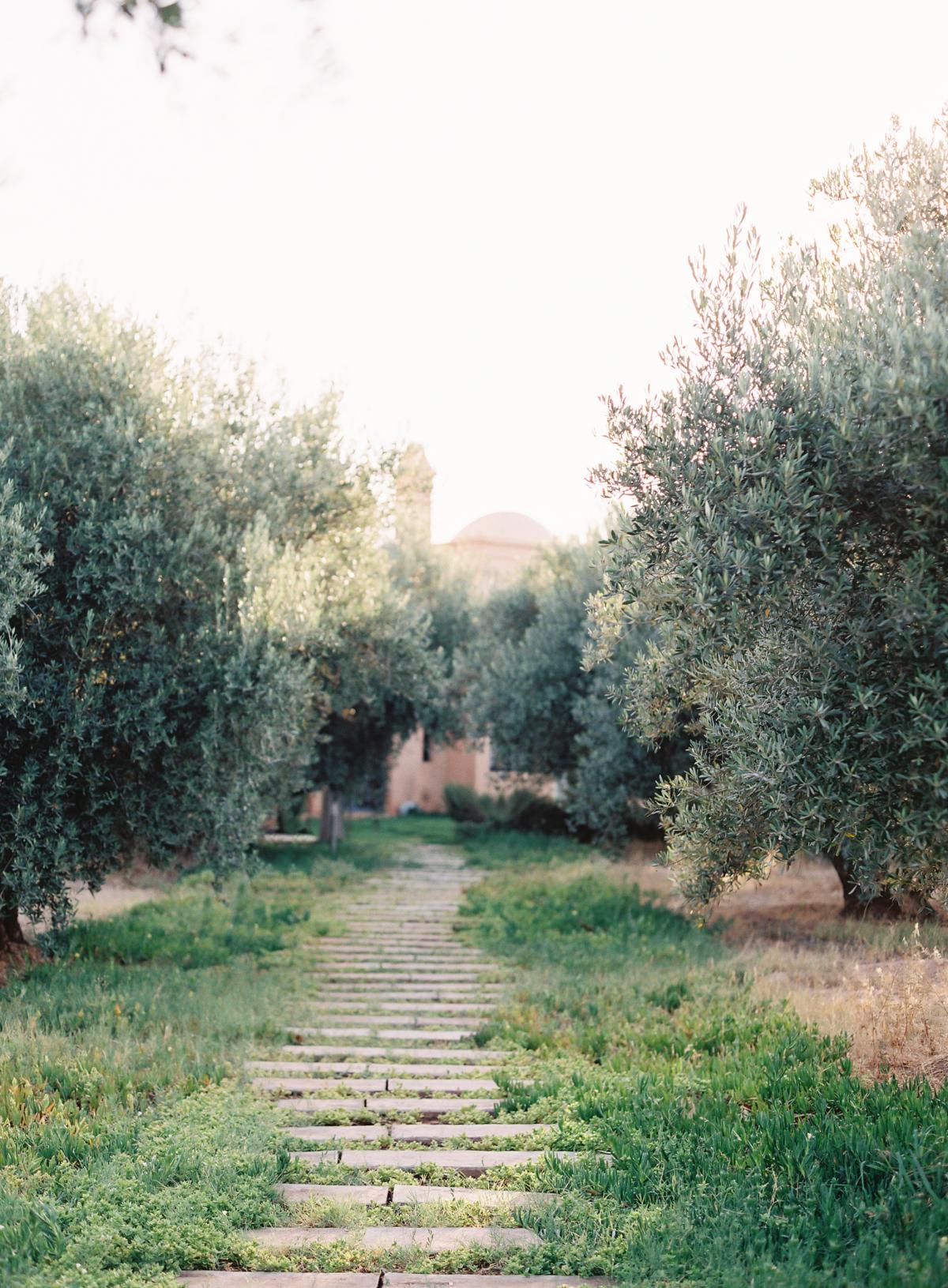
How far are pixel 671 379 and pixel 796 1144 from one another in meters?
4.17

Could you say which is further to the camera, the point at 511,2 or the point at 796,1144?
the point at 511,2

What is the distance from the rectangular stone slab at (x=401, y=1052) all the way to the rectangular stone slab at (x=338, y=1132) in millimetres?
1648

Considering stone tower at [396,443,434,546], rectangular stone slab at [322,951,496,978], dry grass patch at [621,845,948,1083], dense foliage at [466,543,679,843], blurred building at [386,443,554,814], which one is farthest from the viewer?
blurred building at [386,443,554,814]

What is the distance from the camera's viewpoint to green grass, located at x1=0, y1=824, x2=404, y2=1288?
174 inches

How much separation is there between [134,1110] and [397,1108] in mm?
1623

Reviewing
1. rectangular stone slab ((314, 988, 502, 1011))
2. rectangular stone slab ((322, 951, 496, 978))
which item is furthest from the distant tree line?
rectangular stone slab ((322, 951, 496, 978))

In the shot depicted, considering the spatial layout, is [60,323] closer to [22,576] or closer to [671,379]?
[22,576]

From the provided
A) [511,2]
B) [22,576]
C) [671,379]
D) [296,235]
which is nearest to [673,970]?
[671,379]

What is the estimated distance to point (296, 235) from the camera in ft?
27.7

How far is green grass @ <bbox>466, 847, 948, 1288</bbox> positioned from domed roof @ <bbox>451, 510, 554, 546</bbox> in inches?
1140

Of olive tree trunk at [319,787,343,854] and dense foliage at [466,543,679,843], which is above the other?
dense foliage at [466,543,679,843]

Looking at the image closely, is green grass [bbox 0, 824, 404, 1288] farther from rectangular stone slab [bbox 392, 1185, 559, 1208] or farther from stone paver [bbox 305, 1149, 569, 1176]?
rectangular stone slab [bbox 392, 1185, 559, 1208]

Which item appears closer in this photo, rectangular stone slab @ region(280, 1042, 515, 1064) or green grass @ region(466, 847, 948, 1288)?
green grass @ region(466, 847, 948, 1288)

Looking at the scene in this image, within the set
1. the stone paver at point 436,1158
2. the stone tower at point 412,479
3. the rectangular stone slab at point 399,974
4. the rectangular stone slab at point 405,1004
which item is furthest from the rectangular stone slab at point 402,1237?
the stone tower at point 412,479
